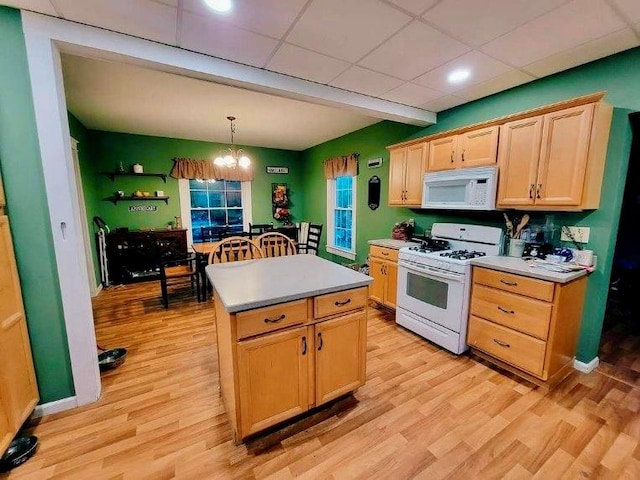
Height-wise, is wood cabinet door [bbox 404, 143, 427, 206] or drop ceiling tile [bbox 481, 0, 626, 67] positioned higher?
drop ceiling tile [bbox 481, 0, 626, 67]

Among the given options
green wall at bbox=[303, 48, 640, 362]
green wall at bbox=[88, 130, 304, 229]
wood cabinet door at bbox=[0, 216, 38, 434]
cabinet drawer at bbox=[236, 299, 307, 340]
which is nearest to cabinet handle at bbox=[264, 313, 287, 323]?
cabinet drawer at bbox=[236, 299, 307, 340]

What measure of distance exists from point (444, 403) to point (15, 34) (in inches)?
140

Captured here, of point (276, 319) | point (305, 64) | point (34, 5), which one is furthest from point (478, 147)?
point (34, 5)

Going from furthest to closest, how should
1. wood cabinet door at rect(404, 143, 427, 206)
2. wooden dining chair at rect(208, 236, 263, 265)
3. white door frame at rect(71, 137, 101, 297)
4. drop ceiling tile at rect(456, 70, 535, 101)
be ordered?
1. white door frame at rect(71, 137, 101, 297)
2. wood cabinet door at rect(404, 143, 427, 206)
3. wooden dining chair at rect(208, 236, 263, 265)
4. drop ceiling tile at rect(456, 70, 535, 101)

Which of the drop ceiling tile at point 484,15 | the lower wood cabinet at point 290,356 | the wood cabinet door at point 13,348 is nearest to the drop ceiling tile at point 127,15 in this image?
the wood cabinet door at point 13,348

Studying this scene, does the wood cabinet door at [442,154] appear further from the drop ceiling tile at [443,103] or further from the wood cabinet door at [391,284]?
the wood cabinet door at [391,284]

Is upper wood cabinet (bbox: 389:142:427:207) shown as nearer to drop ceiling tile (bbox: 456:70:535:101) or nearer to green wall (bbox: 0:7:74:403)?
drop ceiling tile (bbox: 456:70:535:101)

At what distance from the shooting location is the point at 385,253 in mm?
3344

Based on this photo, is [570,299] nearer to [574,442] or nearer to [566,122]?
[574,442]

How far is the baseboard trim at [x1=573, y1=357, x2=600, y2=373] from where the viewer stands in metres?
2.25

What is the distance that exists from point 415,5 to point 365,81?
103cm

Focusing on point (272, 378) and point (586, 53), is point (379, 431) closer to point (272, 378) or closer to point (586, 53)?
point (272, 378)

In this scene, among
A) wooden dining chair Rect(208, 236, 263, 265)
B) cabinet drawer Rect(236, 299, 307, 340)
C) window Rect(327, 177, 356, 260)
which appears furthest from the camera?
window Rect(327, 177, 356, 260)

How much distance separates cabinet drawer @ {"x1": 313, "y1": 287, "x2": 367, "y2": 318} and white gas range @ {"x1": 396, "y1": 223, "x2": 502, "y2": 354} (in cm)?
110
